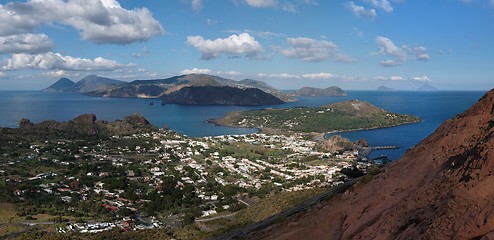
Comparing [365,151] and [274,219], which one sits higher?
[274,219]

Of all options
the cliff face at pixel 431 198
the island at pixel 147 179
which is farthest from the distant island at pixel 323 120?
the cliff face at pixel 431 198

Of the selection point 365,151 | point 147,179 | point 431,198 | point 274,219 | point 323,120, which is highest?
point 431,198

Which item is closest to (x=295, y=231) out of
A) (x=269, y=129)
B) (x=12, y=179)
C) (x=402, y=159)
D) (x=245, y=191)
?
(x=402, y=159)

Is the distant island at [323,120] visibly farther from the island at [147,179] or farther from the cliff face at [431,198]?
the cliff face at [431,198]

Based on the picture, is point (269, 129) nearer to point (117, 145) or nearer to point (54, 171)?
point (117, 145)

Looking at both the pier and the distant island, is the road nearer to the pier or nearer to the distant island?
the pier

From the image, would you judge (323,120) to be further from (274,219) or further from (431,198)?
(431,198)

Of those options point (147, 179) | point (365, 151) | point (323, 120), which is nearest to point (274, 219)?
point (147, 179)
